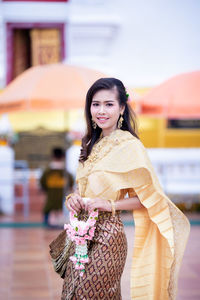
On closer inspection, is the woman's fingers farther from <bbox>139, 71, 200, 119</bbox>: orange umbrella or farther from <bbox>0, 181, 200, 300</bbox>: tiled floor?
<bbox>139, 71, 200, 119</bbox>: orange umbrella

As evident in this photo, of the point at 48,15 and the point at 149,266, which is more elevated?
the point at 48,15

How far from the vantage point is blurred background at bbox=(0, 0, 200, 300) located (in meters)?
6.56

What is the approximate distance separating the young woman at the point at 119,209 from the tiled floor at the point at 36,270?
23cm

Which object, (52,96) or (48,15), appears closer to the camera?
(52,96)

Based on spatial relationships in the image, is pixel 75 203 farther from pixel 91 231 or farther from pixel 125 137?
pixel 125 137

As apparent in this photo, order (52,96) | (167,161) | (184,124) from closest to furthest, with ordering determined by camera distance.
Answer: (52,96) < (167,161) < (184,124)

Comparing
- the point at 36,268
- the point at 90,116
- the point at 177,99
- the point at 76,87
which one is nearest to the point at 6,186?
the point at 76,87

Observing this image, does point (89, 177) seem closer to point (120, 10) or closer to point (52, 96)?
point (52, 96)

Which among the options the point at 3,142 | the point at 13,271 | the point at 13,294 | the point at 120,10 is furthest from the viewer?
the point at 120,10

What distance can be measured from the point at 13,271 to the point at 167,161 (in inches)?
195

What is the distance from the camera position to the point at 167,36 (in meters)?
10.9

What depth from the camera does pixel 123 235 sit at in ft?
7.91

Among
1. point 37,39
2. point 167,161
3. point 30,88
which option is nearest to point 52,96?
point 30,88

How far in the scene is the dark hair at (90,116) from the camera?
2.42m
